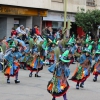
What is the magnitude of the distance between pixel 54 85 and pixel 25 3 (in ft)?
59.4

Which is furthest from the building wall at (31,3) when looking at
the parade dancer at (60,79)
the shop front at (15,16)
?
the parade dancer at (60,79)

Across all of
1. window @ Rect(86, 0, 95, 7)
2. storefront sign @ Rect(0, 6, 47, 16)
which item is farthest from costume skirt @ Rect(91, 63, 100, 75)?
window @ Rect(86, 0, 95, 7)

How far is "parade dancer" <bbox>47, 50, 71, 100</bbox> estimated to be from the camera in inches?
358

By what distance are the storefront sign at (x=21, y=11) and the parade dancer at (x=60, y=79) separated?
16.3 m

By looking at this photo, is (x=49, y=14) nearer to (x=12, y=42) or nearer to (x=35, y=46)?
(x=35, y=46)

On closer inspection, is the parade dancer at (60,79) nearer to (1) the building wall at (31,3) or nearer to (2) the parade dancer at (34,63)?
(2) the parade dancer at (34,63)

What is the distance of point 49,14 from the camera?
103ft

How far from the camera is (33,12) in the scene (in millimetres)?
28328

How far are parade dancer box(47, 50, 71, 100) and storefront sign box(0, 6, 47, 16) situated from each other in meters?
16.3

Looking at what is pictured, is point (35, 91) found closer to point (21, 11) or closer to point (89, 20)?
point (21, 11)

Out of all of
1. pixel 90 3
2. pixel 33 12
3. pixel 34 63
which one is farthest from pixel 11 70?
pixel 90 3

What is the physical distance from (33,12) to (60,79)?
64.1ft

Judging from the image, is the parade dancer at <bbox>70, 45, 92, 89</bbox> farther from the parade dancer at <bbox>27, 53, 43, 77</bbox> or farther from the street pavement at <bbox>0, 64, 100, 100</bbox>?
the parade dancer at <bbox>27, 53, 43, 77</bbox>

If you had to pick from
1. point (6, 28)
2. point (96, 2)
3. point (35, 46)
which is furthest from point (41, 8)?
point (35, 46)
